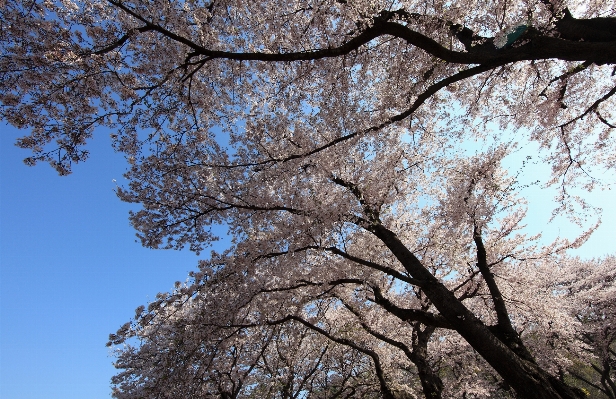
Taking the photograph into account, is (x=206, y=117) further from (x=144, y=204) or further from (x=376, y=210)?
(x=376, y=210)

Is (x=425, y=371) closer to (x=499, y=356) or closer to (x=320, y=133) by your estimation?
(x=499, y=356)

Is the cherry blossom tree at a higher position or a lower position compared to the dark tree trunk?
higher

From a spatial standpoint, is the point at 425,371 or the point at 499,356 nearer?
the point at 499,356

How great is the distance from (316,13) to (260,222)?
4407 mm

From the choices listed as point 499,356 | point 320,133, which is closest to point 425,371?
point 499,356

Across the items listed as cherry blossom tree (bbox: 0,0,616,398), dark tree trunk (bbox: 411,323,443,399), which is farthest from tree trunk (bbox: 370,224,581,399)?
dark tree trunk (bbox: 411,323,443,399)

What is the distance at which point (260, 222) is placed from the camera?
25.6ft

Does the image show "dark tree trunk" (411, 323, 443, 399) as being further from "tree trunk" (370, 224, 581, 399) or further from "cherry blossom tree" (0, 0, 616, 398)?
"tree trunk" (370, 224, 581, 399)

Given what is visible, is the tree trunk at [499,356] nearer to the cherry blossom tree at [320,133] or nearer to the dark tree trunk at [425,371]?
the cherry blossom tree at [320,133]

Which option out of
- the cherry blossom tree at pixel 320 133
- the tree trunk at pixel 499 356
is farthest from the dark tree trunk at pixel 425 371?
the tree trunk at pixel 499 356

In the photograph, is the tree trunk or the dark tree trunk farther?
the dark tree trunk

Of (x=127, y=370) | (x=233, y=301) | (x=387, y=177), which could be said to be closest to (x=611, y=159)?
(x=387, y=177)

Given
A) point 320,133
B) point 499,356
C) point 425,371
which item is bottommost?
point 499,356

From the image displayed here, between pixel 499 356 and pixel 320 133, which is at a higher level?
pixel 320 133
